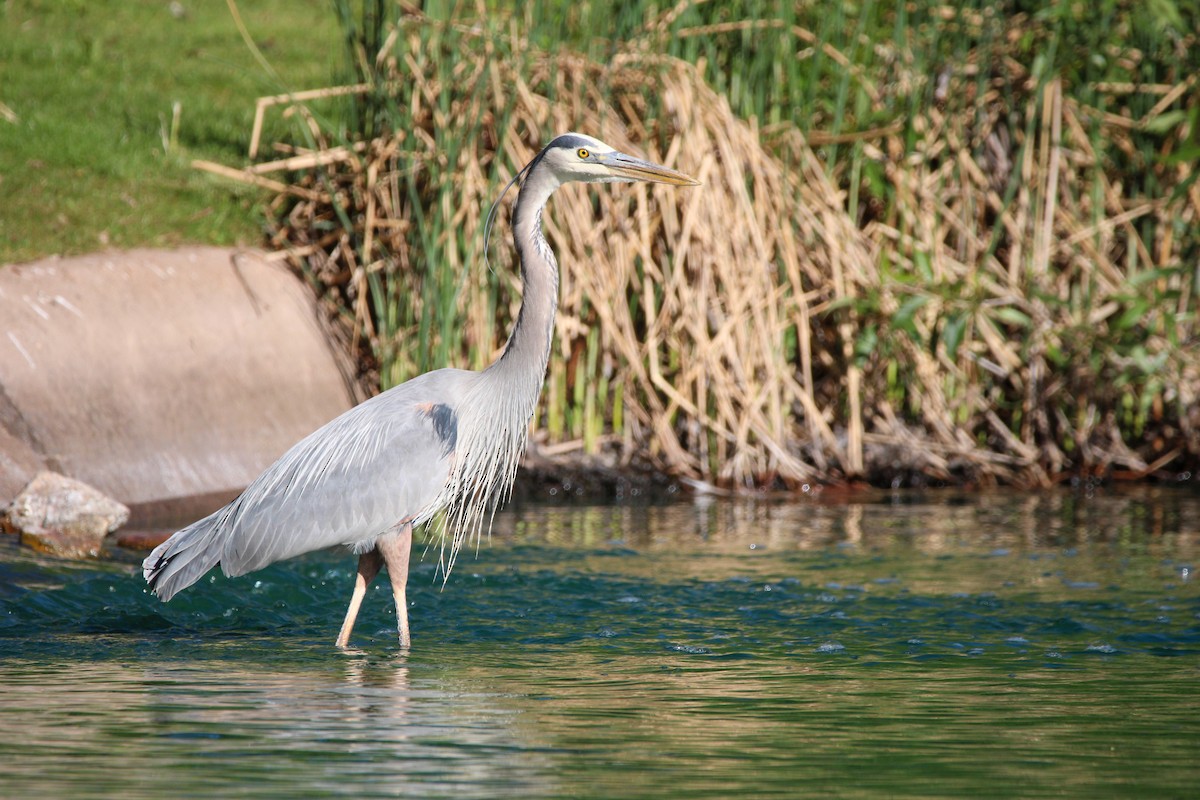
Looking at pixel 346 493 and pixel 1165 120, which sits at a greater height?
pixel 1165 120

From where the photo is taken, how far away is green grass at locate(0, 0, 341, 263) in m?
9.09

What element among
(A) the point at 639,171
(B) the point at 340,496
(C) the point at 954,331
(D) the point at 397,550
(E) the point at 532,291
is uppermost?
(A) the point at 639,171

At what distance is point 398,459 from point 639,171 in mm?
1474

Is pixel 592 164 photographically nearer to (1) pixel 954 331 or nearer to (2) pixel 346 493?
(2) pixel 346 493

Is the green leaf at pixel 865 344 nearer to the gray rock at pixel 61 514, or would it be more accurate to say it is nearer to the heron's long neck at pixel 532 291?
the heron's long neck at pixel 532 291

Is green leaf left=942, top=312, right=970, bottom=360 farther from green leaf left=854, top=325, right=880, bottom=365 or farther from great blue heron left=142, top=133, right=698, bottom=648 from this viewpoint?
great blue heron left=142, top=133, right=698, bottom=648

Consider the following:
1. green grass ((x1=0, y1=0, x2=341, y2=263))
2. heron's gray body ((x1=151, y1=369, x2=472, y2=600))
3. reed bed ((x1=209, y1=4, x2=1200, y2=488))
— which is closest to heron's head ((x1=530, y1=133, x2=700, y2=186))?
heron's gray body ((x1=151, y1=369, x2=472, y2=600))

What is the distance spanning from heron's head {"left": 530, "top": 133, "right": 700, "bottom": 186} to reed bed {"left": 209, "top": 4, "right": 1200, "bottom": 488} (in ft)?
8.68

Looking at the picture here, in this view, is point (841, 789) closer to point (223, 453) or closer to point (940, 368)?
point (223, 453)

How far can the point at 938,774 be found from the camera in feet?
11.7

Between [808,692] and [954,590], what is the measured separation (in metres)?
1.92

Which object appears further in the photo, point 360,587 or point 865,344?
point 865,344

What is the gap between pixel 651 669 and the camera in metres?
4.87

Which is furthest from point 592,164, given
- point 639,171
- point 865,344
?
point 865,344
